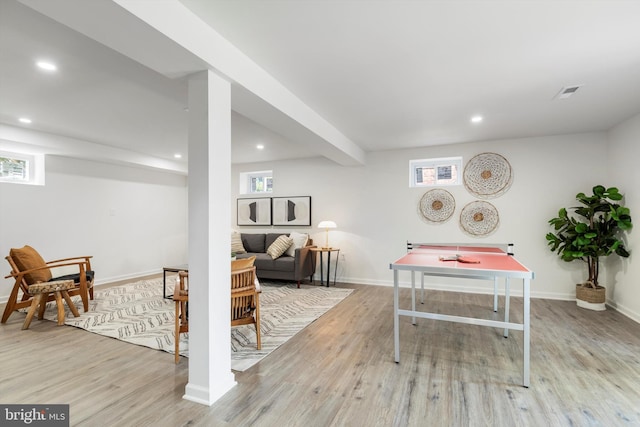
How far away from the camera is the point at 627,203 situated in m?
3.86

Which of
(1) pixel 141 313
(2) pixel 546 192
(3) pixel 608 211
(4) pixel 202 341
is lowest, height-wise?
(1) pixel 141 313

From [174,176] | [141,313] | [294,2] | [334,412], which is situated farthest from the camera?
[174,176]

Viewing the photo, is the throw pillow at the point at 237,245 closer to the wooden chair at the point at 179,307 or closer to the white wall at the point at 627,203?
the wooden chair at the point at 179,307

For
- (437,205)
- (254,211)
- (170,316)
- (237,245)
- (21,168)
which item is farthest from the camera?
(254,211)

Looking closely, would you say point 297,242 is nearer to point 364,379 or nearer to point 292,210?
point 292,210

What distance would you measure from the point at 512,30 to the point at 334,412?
2760 millimetres

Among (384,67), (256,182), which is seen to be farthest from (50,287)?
(384,67)

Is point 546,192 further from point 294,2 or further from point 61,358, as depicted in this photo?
point 61,358

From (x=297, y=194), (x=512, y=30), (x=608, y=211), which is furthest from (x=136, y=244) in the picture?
(x=608, y=211)

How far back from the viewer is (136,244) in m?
6.38

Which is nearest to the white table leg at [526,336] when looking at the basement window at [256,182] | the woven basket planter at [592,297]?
the woven basket planter at [592,297]

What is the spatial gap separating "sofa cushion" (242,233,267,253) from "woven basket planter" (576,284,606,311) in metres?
5.18

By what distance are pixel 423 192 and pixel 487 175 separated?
1020 millimetres

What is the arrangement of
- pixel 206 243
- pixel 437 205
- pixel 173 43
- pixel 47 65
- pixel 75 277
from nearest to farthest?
pixel 173 43, pixel 206 243, pixel 47 65, pixel 75 277, pixel 437 205
